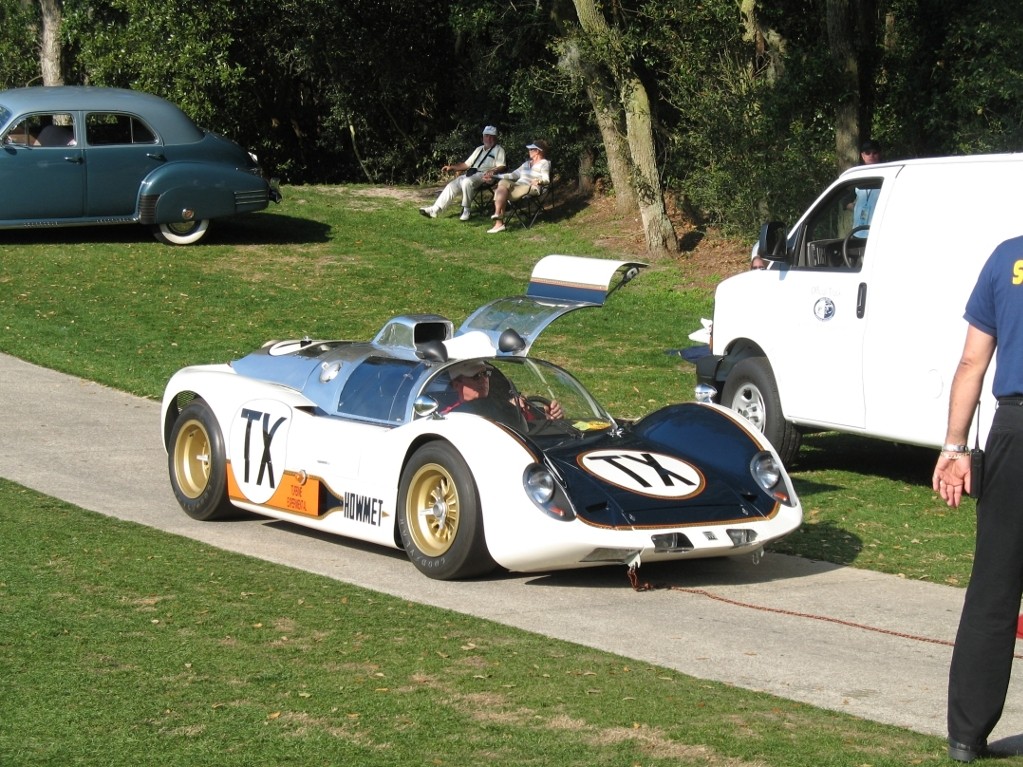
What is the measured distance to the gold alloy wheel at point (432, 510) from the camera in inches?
297

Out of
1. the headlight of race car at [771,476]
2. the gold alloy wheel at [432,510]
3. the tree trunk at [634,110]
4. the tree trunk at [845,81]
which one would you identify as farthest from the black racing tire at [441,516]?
the tree trunk at [634,110]

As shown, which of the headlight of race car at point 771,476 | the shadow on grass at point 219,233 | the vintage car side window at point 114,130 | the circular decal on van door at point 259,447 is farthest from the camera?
the shadow on grass at point 219,233

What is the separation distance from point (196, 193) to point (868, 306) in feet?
41.4

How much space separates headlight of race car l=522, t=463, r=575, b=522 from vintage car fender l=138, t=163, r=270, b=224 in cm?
1380

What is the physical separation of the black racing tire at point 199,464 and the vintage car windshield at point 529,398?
5.25 ft

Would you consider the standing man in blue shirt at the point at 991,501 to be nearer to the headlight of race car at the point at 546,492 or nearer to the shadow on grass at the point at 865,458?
the headlight of race car at the point at 546,492

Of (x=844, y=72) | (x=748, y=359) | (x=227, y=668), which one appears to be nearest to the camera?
(x=227, y=668)

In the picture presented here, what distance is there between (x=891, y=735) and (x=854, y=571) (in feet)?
10.2

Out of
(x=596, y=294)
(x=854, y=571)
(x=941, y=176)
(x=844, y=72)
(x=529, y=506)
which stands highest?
(x=844, y=72)

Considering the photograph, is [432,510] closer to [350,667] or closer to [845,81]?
[350,667]

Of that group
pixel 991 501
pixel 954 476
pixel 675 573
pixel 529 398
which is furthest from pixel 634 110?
pixel 991 501

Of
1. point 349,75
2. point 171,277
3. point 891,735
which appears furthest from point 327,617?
point 349,75

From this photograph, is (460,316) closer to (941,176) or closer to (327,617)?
(941,176)

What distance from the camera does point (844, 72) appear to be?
1827cm
